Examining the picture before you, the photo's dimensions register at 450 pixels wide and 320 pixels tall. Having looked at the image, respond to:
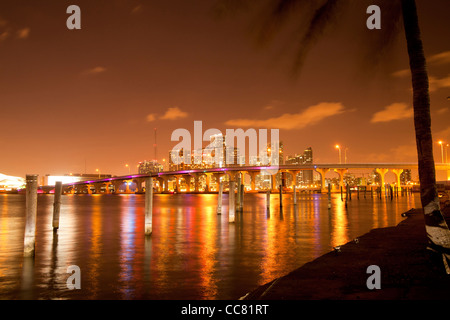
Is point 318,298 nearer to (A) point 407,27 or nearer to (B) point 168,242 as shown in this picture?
(A) point 407,27

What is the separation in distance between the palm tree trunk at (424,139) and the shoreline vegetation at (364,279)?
1.89 feet

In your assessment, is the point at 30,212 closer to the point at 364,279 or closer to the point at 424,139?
the point at 364,279

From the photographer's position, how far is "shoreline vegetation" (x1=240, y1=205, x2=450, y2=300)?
720 centimetres

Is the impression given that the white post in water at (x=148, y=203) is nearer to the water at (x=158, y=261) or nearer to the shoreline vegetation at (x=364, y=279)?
the water at (x=158, y=261)

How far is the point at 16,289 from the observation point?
1020 centimetres

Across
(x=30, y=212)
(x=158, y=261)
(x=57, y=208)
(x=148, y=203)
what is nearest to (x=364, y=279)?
(x=158, y=261)

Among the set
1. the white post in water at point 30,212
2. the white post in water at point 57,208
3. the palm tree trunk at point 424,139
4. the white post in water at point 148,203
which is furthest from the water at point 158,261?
the palm tree trunk at point 424,139

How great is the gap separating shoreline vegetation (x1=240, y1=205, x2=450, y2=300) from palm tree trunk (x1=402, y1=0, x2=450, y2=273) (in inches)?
22.7

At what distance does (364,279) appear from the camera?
843 centimetres

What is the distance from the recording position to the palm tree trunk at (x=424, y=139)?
9.34 meters

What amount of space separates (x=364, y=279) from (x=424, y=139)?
12.2ft

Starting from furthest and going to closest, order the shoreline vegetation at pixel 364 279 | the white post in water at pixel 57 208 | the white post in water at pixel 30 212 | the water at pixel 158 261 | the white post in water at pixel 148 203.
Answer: the white post in water at pixel 57 208
the white post in water at pixel 148 203
the white post in water at pixel 30 212
the water at pixel 158 261
the shoreline vegetation at pixel 364 279
